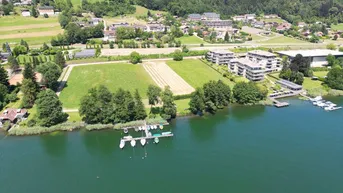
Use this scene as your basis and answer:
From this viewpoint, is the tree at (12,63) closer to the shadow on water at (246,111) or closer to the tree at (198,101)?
the tree at (198,101)

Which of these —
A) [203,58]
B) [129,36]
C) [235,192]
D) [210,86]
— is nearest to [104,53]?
[129,36]

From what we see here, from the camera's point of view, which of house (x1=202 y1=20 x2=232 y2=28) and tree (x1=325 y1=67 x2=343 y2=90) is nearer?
tree (x1=325 y1=67 x2=343 y2=90)

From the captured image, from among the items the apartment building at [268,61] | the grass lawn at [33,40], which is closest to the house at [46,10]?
the grass lawn at [33,40]

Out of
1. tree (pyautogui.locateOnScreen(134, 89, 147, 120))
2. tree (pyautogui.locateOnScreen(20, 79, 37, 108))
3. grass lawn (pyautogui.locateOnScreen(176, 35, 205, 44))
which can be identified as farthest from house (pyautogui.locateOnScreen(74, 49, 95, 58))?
tree (pyautogui.locateOnScreen(134, 89, 147, 120))

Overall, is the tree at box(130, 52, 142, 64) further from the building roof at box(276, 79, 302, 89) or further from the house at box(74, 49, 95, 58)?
the building roof at box(276, 79, 302, 89)

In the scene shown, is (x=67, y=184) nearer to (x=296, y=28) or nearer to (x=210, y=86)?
(x=210, y=86)

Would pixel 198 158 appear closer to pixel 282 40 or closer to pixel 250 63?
pixel 250 63

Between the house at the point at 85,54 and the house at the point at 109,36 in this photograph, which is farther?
the house at the point at 109,36
